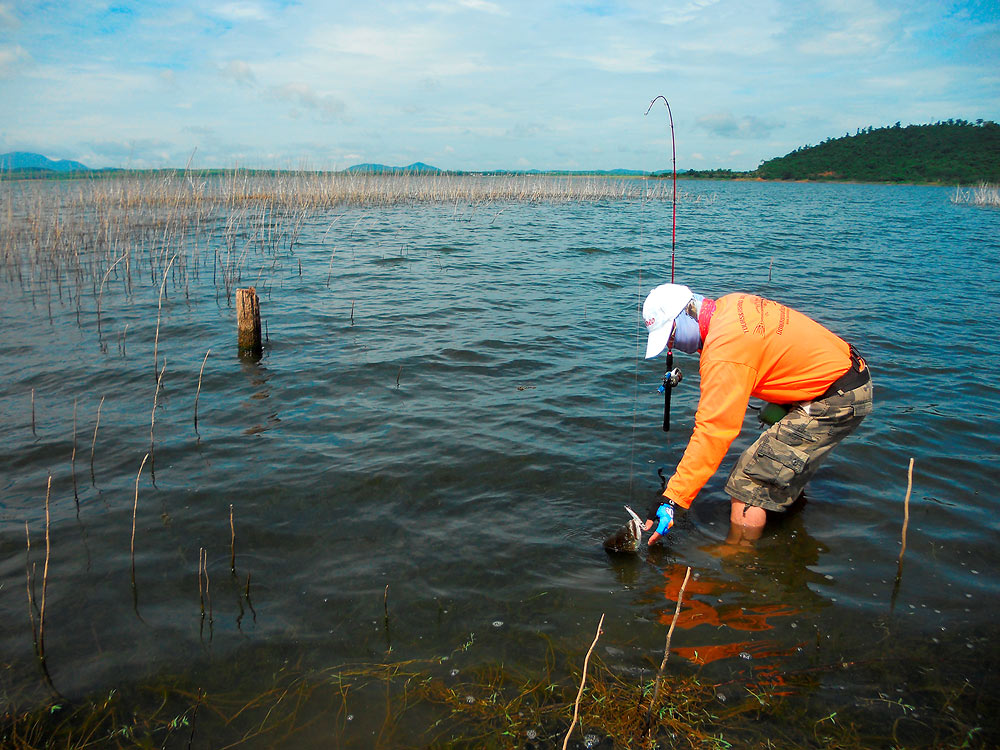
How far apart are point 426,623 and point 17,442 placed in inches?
210

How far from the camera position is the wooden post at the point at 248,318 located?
888cm

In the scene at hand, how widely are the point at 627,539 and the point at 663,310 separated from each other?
1829mm

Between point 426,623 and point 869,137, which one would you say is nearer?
point 426,623

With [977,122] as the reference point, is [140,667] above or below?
below

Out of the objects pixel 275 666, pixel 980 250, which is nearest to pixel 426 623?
pixel 275 666

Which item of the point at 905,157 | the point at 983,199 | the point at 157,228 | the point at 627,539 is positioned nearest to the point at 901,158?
the point at 905,157

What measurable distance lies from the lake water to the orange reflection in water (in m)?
0.02

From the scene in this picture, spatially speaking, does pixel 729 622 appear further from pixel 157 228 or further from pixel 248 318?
pixel 157 228

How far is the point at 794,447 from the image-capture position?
4707mm

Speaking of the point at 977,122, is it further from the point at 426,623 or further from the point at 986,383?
the point at 426,623

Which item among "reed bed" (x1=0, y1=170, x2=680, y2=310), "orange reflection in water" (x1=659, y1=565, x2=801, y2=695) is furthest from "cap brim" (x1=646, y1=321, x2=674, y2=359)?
"reed bed" (x1=0, y1=170, x2=680, y2=310)

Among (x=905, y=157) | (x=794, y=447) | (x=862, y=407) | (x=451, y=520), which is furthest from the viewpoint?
(x=905, y=157)

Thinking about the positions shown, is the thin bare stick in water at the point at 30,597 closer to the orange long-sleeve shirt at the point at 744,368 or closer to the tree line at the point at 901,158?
the orange long-sleeve shirt at the point at 744,368

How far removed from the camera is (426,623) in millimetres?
4043
